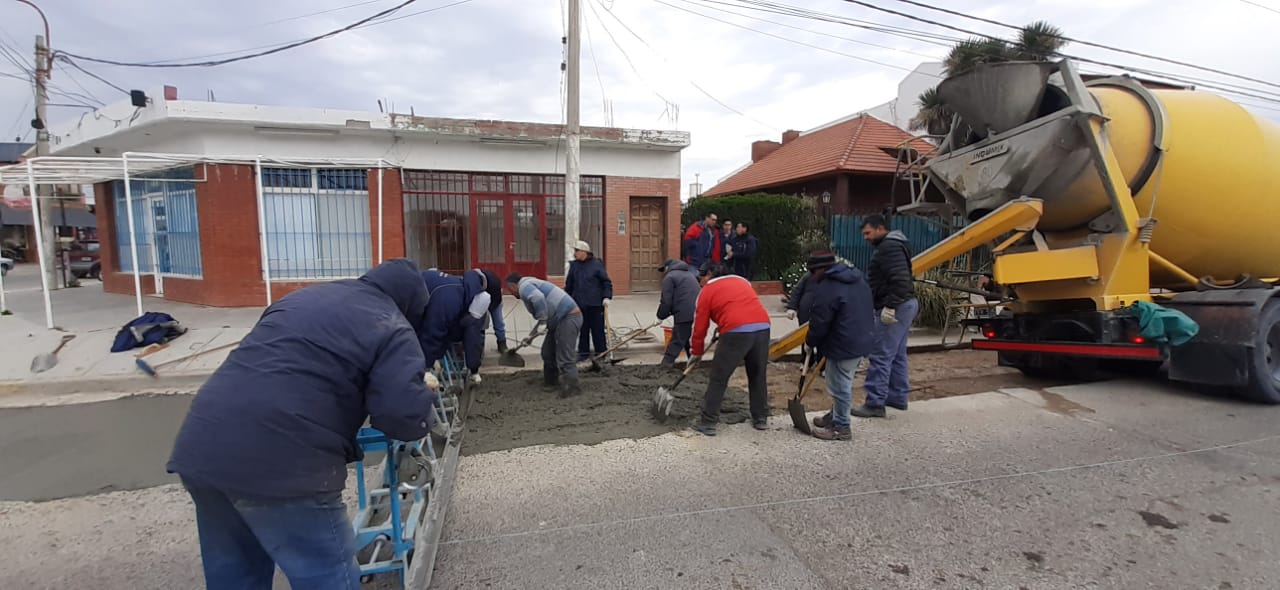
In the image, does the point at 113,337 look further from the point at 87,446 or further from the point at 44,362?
the point at 87,446

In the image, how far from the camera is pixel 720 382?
480 centimetres

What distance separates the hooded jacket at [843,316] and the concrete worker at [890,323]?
0.57 metres

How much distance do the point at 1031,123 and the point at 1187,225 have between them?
203 cm

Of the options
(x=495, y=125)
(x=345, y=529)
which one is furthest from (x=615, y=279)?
(x=345, y=529)

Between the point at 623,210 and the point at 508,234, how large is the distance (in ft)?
7.53

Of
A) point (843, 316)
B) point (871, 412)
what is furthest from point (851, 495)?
point (871, 412)

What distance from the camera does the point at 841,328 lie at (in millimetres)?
4727

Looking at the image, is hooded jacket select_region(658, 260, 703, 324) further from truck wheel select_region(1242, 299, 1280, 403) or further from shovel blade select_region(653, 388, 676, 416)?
truck wheel select_region(1242, 299, 1280, 403)

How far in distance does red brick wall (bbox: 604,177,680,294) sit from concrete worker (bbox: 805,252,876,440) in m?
7.10

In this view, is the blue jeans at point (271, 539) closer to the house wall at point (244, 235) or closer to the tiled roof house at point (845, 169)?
the house wall at point (244, 235)

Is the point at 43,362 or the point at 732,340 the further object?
the point at 43,362

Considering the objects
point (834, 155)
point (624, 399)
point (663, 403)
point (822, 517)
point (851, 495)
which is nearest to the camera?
point (822, 517)

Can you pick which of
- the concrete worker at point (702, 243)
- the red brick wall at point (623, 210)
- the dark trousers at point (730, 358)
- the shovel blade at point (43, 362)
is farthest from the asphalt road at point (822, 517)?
the red brick wall at point (623, 210)

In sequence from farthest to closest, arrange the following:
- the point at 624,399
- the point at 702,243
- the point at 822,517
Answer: the point at 702,243 < the point at 624,399 < the point at 822,517
